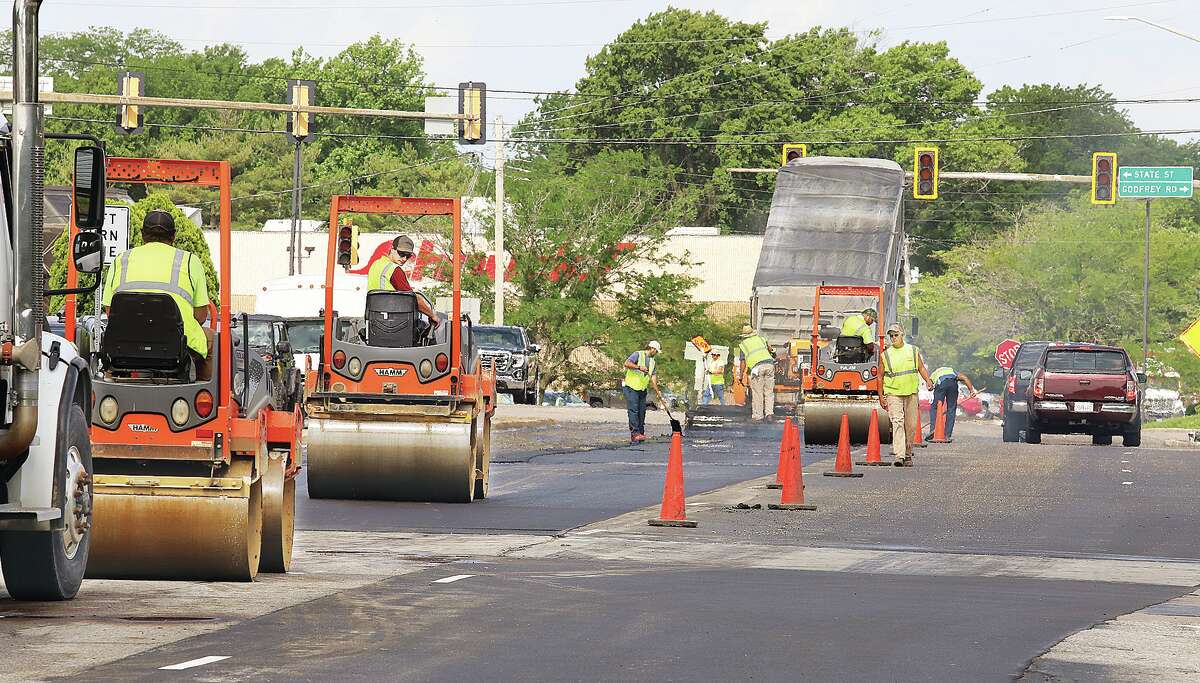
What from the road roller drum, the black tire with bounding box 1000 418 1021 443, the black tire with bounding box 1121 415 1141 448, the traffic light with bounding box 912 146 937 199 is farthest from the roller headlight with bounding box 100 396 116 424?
the traffic light with bounding box 912 146 937 199

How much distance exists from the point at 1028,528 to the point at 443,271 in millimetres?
35220

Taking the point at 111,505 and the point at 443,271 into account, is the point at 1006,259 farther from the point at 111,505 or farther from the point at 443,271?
the point at 111,505

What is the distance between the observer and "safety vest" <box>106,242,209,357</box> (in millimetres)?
11539

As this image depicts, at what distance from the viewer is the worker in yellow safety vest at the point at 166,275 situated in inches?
454

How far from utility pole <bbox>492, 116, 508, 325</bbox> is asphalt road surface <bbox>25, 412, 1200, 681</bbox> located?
84.0ft

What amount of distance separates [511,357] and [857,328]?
16.9 m

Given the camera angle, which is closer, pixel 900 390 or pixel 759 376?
pixel 900 390

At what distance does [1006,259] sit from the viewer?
7231 centimetres

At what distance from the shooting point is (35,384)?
9.91m

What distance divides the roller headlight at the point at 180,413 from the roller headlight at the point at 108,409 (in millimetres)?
347

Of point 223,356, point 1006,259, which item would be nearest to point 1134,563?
point 223,356

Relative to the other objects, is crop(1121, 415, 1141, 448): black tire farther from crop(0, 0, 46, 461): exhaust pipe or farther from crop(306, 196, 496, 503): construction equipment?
crop(0, 0, 46, 461): exhaust pipe

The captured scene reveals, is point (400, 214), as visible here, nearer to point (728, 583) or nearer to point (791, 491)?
point (791, 491)

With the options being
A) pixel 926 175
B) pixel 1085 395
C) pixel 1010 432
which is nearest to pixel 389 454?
pixel 1085 395
